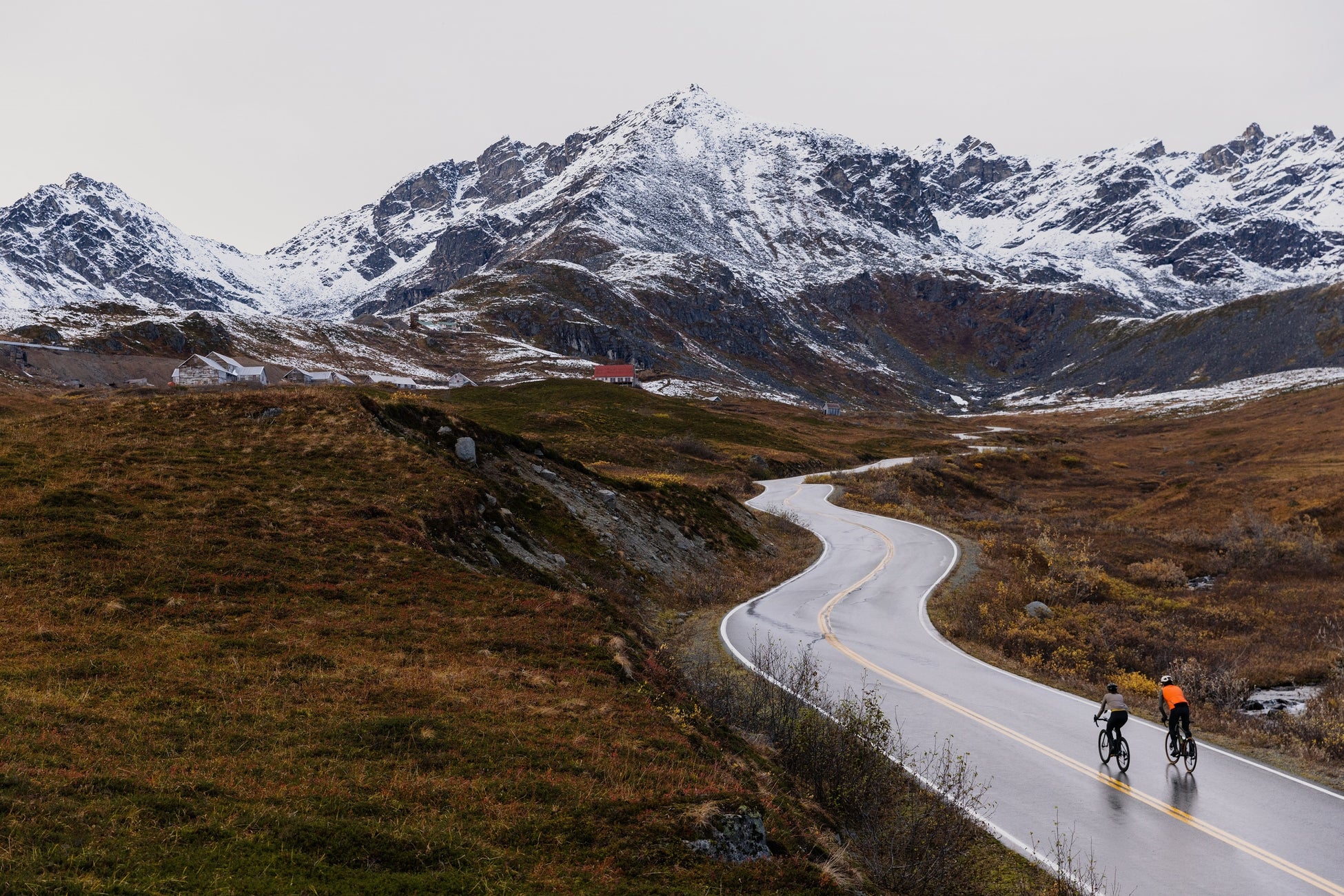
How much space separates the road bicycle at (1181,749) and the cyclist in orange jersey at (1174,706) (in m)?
0.06

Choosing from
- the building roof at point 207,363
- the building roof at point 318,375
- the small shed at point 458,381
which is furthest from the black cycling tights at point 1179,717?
the small shed at point 458,381

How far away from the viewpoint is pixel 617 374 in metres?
140

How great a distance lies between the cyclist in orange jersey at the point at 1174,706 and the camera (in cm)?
1233

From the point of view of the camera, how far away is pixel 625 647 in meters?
14.2

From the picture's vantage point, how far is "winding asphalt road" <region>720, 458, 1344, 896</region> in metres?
9.38

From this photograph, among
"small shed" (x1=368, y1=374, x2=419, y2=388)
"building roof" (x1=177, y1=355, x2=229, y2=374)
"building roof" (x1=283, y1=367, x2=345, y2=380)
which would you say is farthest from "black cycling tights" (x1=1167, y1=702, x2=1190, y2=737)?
"small shed" (x1=368, y1=374, x2=419, y2=388)

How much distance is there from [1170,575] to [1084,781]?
25.7m

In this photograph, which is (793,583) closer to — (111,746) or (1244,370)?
(111,746)

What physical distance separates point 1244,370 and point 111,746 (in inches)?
9769

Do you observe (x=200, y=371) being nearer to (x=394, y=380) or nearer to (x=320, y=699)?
(x=394, y=380)

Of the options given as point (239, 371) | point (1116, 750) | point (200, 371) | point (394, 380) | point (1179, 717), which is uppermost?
point (239, 371)

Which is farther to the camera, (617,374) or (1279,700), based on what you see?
(617,374)

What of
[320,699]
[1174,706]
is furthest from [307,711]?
[1174,706]

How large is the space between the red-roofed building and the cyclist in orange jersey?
12607 cm
